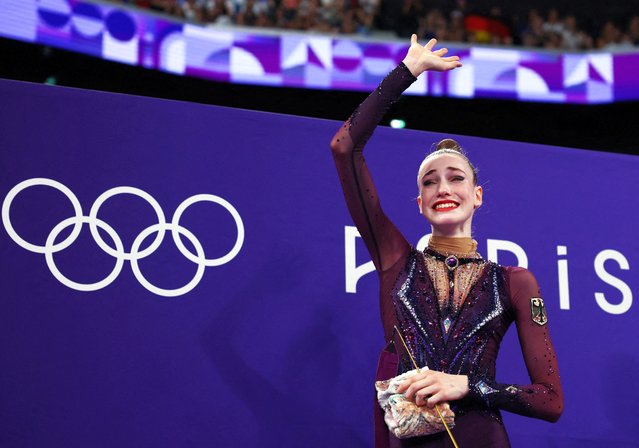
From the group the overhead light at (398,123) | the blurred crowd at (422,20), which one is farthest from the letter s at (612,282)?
the blurred crowd at (422,20)

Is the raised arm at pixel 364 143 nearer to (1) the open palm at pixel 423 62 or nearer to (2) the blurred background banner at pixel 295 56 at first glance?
(1) the open palm at pixel 423 62

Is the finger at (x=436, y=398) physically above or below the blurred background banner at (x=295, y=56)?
below

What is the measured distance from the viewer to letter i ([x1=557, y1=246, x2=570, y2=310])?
3719 millimetres

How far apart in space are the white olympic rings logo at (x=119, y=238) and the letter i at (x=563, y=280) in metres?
1.42

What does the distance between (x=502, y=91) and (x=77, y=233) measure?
360 inches

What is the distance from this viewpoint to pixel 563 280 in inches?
148

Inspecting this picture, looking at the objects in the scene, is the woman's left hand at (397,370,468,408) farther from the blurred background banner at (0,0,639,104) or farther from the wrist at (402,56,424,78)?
the blurred background banner at (0,0,639,104)

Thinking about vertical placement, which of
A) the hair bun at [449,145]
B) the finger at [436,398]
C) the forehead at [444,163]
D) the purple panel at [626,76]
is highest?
the purple panel at [626,76]

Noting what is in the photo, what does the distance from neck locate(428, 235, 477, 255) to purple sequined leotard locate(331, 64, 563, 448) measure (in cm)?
4

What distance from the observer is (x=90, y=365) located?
10.1 ft

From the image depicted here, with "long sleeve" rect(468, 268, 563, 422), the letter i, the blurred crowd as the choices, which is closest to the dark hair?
"long sleeve" rect(468, 268, 563, 422)

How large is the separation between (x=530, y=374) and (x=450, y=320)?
287 mm

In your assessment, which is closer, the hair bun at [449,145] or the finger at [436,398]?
the finger at [436,398]

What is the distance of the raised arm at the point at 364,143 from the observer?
2.63 m
